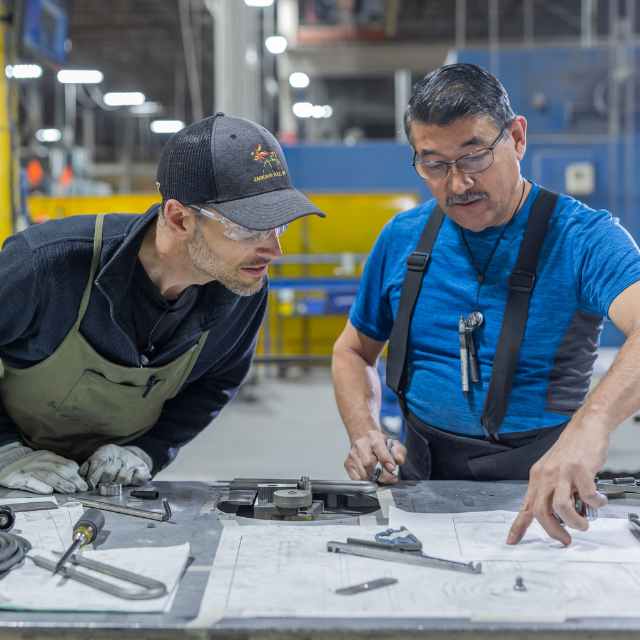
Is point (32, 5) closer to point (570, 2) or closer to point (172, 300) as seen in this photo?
point (172, 300)

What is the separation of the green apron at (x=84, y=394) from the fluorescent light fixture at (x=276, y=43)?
693 centimetres

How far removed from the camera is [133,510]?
1.37 meters

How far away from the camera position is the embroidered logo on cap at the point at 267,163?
4.74 ft

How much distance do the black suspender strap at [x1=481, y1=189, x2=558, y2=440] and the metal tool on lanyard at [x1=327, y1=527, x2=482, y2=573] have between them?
1.40ft

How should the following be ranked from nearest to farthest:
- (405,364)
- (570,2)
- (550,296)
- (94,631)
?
(94,631) < (550,296) < (405,364) < (570,2)

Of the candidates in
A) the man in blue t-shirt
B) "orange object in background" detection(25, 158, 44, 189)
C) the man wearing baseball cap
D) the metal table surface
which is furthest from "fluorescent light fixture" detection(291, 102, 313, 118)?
the metal table surface

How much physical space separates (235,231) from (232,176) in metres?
0.09

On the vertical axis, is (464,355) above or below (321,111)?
below

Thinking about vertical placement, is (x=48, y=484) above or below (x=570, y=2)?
below

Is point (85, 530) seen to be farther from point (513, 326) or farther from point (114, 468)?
point (513, 326)

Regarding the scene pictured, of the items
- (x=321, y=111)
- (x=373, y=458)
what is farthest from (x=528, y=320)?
(x=321, y=111)

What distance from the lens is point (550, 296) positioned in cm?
161

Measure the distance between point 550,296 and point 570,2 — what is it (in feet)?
30.7

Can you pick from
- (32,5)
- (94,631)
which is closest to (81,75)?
(32,5)
